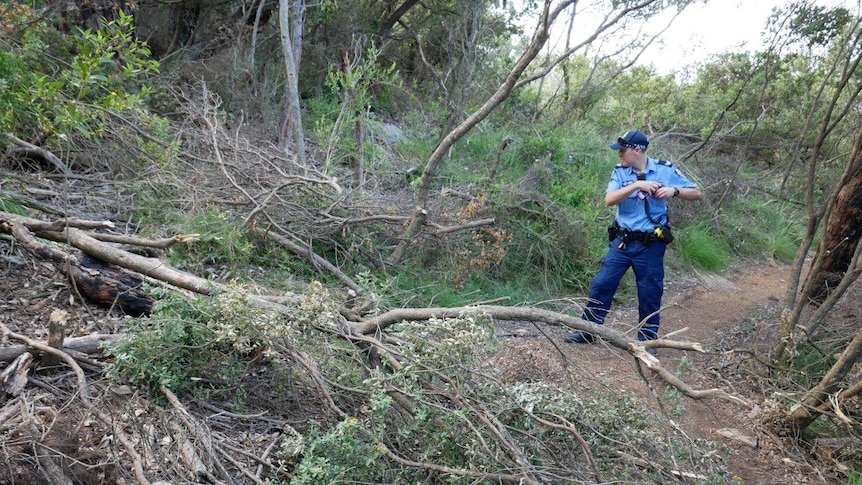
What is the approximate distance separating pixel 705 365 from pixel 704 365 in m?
0.01

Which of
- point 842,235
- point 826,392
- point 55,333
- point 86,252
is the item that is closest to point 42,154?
point 86,252

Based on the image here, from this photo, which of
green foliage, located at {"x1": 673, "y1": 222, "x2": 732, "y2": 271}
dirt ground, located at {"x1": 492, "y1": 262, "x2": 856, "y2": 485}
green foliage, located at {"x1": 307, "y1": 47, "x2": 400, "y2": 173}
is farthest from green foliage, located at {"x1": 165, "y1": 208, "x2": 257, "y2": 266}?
green foliage, located at {"x1": 673, "y1": 222, "x2": 732, "y2": 271}

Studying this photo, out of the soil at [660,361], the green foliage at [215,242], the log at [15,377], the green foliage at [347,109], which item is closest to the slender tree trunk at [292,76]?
the green foliage at [347,109]

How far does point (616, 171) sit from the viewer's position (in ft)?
16.5

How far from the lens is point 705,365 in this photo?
5.26 metres

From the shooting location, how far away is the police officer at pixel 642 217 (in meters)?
4.82

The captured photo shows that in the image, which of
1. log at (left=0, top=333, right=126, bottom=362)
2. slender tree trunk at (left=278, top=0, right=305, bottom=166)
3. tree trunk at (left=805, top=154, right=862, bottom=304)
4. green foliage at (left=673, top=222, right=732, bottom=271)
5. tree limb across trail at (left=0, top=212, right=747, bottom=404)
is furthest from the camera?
green foliage at (left=673, top=222, right=732, bottom=271)

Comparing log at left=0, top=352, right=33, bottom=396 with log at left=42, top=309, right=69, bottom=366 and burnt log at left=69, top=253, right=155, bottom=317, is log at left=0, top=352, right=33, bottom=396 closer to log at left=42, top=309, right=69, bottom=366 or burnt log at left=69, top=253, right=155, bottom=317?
log at left=42, top=309, right=69, bottom=366

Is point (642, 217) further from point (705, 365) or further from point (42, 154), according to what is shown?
point (42, 154)

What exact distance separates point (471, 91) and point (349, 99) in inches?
133

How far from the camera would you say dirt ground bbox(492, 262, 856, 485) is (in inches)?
147

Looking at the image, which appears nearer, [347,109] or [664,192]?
[664,192]

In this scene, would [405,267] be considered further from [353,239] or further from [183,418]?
[183,418]

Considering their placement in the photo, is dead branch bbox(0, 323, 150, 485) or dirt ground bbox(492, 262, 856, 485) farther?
dirt ground bbox(492, 262, 856, 485)
